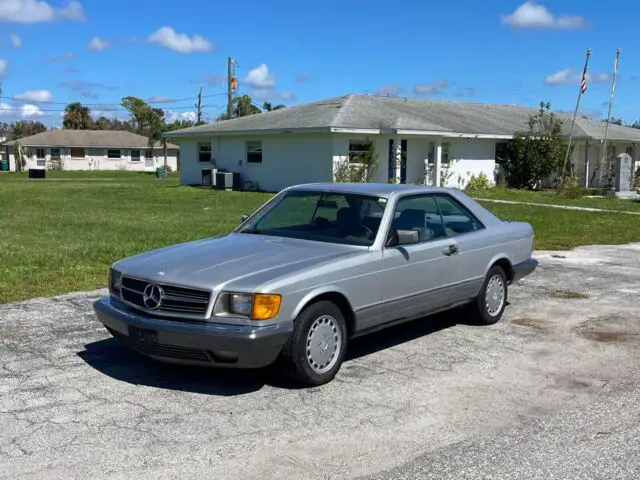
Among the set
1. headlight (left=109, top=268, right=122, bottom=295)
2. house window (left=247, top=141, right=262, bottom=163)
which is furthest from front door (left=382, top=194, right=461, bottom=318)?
house window (left=247, top=141, right=262, bottom=163)

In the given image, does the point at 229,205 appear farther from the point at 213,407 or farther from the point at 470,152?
the point at 213,407

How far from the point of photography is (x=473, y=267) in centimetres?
675

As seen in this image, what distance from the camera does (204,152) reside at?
3428 centimetres

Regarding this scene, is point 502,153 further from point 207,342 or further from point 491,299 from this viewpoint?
point 207,342

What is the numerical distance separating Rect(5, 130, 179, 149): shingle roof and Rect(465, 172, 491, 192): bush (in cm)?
4494

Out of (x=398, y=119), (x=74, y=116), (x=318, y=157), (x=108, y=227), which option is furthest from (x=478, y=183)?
(x=74, y=116)


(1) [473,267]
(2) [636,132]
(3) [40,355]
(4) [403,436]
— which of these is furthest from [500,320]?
(2) [636,132]

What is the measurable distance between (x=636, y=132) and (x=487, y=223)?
37.5 m

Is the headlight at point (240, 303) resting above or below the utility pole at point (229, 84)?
below

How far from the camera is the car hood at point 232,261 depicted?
4.91 meters

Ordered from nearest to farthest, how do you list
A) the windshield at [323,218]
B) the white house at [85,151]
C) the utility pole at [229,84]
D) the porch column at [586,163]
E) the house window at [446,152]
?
the windshield at [323,218] < the house window at [446,152] < the porch column at [586,163] < the utility pole at [229,84] < the white house at [85,151]

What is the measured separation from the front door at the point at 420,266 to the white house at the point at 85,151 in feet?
214

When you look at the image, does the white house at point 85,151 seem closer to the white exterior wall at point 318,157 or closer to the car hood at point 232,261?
the white exterior wall at point 318,157

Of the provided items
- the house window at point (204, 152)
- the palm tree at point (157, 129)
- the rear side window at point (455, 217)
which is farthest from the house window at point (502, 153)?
the palm tree at point (157, 129)
